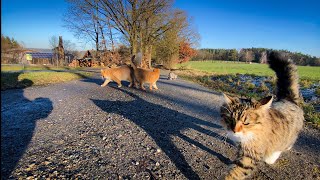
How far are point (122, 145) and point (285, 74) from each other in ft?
12.4

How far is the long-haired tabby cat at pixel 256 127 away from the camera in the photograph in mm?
3111

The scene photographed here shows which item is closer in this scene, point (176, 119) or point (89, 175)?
point (89, 175)

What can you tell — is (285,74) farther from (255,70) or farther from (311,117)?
(255,70)

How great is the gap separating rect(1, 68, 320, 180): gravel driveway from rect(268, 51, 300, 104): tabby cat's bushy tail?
1.29 meters

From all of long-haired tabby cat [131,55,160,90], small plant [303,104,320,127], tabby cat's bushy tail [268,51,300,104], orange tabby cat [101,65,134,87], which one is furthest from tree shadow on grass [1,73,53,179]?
small plant [303,104,320,127]

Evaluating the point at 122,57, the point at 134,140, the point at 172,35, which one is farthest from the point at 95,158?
the point at 172,35

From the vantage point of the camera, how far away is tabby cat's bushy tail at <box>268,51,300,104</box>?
421cm

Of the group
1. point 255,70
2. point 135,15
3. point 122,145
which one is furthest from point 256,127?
point 255,70

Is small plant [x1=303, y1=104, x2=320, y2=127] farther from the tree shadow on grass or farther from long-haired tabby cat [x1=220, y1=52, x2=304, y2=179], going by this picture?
the tree shadow on grass

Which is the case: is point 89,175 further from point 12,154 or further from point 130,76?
point 130,76

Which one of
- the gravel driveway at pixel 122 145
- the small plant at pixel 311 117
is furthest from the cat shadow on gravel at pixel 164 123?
the small plant at pixel 311 117

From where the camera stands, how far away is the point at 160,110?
7.14m

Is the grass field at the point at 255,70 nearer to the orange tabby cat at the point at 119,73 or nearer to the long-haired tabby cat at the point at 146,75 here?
the long-haired tabby cat at the point at 146,75

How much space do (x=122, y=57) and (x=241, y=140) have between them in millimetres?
26248
